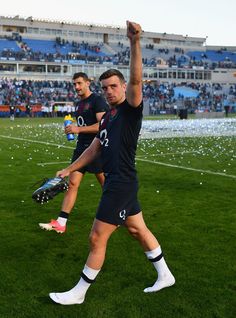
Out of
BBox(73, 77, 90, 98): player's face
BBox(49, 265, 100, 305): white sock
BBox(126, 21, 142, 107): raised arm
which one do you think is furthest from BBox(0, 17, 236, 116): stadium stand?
BBox(126, 21, 142, 107): raised arm

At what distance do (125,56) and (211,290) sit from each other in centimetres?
6927

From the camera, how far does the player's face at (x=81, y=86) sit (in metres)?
6.41

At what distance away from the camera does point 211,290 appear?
445 centimetres

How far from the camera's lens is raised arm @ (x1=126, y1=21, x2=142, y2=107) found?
3.40m

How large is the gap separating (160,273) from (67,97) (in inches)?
1933

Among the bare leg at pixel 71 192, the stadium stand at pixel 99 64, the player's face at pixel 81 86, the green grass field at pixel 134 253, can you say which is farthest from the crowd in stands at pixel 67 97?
the bare leg at pixel 71 192

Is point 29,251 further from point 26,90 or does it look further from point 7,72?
point 7,72

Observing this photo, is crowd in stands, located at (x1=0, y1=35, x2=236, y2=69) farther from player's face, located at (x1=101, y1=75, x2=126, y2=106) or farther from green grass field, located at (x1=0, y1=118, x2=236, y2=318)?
player's face, located at (x1=101, y1=75, x2=126, y2=106)

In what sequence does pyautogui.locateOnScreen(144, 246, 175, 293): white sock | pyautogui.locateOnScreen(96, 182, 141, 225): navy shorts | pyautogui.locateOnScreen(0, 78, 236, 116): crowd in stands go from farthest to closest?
pyautogui.locateOnScreen(0, 78, 236, 116): crowd in stands, pyautogui.locateOnScreen(144, 246, 175, 293): white sock, pyautogui.locateOnScreen(96, 182, 141, 225): navy shorts

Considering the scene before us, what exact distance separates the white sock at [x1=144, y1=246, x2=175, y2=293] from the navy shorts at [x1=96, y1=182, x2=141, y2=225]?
2.01 feet

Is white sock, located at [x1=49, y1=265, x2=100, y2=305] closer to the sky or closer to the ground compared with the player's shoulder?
closer to the ground

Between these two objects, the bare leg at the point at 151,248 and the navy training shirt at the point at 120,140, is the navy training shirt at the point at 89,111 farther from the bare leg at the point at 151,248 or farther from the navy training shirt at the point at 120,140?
the bare leg at the point at 151,248

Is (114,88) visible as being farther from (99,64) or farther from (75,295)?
(99,64)

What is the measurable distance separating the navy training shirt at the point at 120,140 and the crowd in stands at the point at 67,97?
42.8 m
